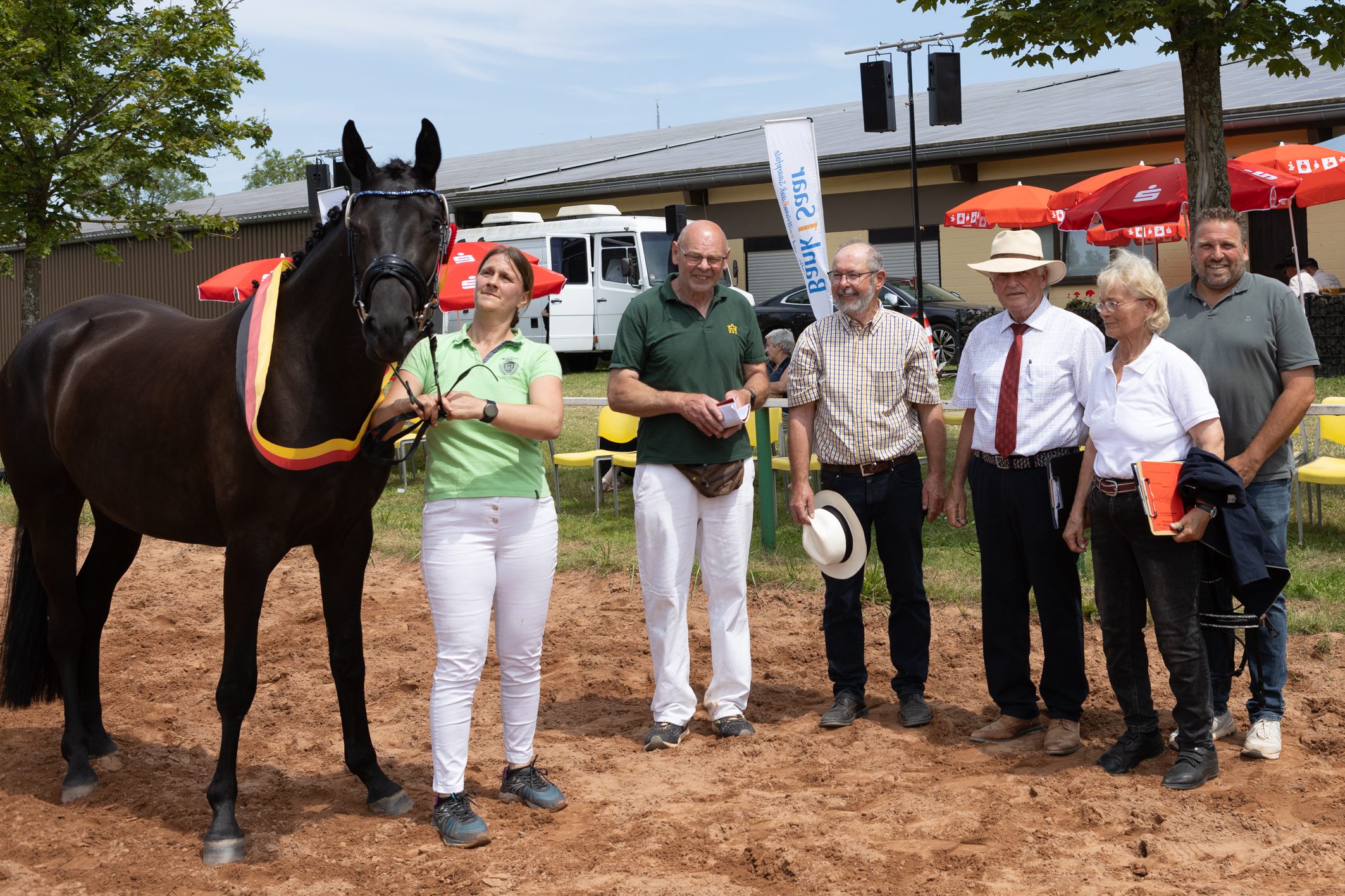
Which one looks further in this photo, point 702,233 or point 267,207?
point 267,207

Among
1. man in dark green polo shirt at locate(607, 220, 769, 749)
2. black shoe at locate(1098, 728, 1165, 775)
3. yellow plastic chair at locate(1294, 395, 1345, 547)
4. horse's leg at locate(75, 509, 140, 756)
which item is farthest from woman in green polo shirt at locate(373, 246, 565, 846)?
yellow plastic chair at locate(1294, 395, 1345, 547)

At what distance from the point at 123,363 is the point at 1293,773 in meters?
4.66

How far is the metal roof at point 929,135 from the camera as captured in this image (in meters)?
18.4

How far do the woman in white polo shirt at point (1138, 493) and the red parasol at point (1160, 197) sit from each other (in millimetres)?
7883

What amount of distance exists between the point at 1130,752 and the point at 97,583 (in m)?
4.33

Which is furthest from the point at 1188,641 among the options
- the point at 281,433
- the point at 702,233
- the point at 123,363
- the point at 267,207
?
the point at 267,207

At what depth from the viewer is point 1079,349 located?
4676 mm

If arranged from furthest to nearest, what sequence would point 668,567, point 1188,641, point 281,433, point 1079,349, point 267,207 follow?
point 267,207 < point 668,567 < point 1079,349 < point 1188,641 < point 281,433

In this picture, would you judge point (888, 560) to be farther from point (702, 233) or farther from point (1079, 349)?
point (702, 233)

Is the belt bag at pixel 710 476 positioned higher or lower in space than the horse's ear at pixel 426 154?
lower

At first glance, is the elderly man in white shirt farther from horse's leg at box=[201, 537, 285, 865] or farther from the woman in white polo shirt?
horse's leg at box=[201, 537, 285, 865]

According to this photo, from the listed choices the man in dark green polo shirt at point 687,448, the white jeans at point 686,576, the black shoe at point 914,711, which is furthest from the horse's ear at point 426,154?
the black shoe at point 914,711

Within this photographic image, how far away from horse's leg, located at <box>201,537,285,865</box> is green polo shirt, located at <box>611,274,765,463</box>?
1591 millimetres

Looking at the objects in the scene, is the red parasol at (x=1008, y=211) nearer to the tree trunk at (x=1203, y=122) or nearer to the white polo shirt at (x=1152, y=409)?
the tree trunk at (x=1203, y=122)
